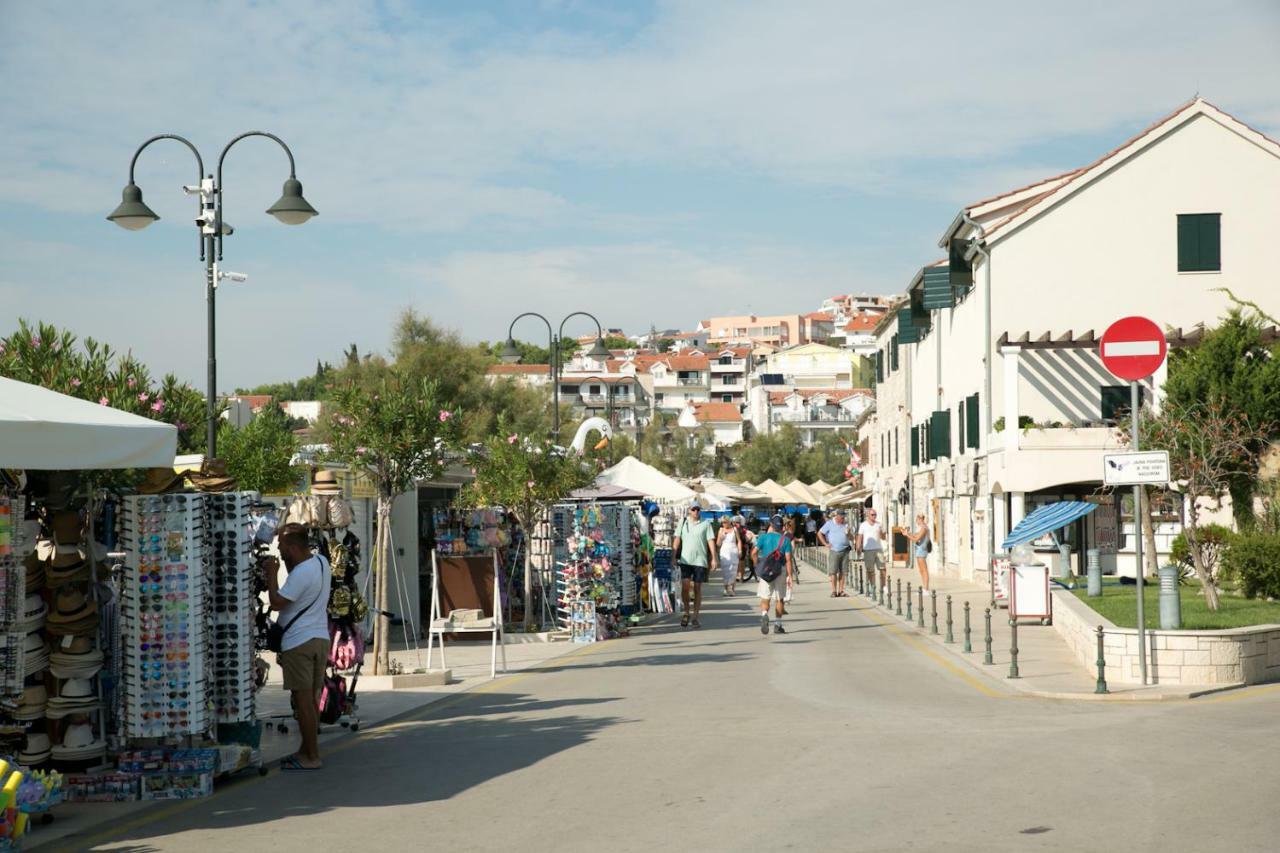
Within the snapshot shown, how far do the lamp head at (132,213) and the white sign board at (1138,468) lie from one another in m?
11.4

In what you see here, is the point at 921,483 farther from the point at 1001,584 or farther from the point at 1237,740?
the point at 1237,740

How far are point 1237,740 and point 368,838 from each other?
6793 mm

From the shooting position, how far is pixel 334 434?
17375mm

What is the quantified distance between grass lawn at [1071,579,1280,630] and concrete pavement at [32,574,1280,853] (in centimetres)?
239

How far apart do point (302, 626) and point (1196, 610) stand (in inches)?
495

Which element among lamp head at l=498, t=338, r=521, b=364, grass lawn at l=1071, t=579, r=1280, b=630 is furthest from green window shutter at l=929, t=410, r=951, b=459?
grass lawn at l=1071, t=579, r=1280, b=630

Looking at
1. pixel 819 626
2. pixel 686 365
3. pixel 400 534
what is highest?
pixel 686 365

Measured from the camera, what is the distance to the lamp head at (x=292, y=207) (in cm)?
1695

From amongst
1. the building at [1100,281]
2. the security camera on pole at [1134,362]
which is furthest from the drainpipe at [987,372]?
the security camera on pole at [1134,362]

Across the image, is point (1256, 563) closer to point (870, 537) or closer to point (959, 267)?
point (870, 537)

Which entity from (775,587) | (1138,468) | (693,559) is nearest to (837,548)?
(693,559)

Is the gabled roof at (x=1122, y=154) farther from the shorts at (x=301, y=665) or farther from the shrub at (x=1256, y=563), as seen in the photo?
the shorts at (x=301, y=665)

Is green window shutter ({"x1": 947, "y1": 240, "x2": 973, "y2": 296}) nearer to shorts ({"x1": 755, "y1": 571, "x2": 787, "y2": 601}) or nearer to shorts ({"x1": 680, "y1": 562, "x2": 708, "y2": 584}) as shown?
shorts ({"x1": 680, "y1": 562, "x2": 708, "y2": 584})

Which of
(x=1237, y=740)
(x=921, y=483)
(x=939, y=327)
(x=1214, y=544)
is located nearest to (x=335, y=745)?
(x=1237, y=740)
